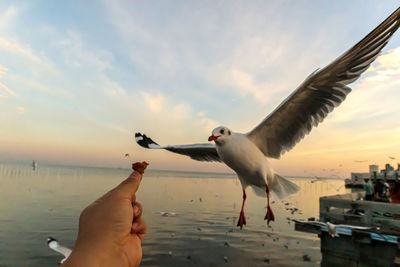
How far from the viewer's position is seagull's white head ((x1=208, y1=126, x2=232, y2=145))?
2502 millimetres

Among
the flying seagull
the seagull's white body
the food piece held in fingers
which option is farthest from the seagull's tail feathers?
the food piece held in fingers

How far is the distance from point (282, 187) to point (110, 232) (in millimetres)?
3165

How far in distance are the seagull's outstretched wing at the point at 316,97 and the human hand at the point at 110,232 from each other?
229 cm

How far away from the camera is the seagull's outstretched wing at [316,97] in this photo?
8.55 feet

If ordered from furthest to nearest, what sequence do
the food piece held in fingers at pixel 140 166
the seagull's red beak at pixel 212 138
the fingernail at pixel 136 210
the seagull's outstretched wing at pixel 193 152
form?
the seagull's outstretched wing at pixel 193 152 → the seagull's red beak at pixel 212 138 → the fingernail at pixel 136 210 → the food piece held in fingers at pixel 140 166

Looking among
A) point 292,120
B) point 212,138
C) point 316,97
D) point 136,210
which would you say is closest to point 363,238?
point 292,120

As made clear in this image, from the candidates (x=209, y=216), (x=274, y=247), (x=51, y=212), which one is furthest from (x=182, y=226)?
(x=51, y=212)

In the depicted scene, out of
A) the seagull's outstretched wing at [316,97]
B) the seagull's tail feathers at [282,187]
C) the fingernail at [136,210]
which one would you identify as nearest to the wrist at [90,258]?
the fingernail at [136,210]

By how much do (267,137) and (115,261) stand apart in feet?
9.11

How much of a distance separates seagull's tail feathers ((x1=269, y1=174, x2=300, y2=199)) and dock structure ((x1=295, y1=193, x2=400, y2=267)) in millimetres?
2719

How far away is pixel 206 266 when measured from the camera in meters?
8.23

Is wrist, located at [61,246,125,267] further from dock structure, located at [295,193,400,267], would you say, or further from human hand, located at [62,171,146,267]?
dock structure, located at [295,193,400,267]

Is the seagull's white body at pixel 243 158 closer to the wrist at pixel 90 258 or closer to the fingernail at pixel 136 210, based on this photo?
the fingernail at pixel 136 210

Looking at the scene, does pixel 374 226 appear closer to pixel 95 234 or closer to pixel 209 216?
pixel 95 234
